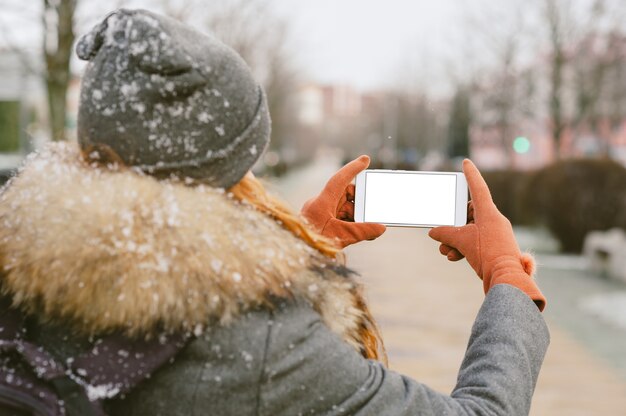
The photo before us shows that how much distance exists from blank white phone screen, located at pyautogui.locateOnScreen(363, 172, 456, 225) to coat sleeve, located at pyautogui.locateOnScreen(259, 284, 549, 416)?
432 millimetres

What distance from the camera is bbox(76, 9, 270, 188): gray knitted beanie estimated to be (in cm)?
121

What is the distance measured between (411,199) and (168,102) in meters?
0.82

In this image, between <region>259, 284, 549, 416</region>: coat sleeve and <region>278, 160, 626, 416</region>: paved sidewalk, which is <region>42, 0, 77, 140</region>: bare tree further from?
<region>259, 284, 549, 416</region>: coat sleeve

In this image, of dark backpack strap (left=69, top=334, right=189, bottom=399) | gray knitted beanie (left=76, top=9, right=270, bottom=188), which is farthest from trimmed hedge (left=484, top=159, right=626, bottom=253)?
dark backpack strap (left=69, top=334, right=189, bottom=399)

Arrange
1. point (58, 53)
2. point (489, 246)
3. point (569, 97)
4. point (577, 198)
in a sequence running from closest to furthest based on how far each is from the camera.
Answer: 1. point (489, 246)
2. point (58, 53)
3. point (577, 198)
4. point (569, 97)

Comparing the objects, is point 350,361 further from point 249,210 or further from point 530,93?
point 530,93

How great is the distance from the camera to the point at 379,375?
1.24m

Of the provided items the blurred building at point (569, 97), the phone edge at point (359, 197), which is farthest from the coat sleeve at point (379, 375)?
the blurred building at point (569, 97)

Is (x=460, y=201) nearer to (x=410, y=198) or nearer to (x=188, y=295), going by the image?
(x=410, y=198)

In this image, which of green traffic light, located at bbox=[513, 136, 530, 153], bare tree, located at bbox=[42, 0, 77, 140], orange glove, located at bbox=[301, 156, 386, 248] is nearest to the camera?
orange glove, located at bbox=[301, 156, 386, 248]

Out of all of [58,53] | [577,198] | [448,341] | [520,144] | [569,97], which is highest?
[58,53]

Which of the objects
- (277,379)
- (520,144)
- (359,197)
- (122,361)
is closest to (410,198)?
(359,197)

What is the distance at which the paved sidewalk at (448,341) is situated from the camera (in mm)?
5422

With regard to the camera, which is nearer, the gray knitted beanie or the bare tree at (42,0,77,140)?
the gray knitted beanie
